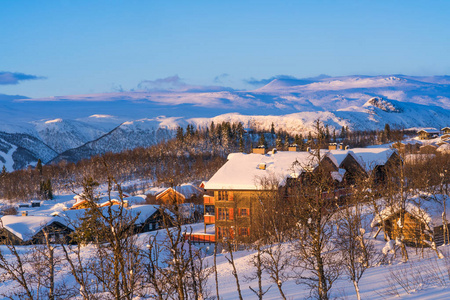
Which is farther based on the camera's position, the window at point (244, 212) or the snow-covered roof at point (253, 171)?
the window at point (244, 212)

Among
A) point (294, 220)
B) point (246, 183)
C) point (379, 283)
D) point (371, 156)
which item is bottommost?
point (294, 220)

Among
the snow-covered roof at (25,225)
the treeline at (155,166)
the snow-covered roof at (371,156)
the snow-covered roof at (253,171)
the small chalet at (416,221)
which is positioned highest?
the snow-covered roof at (253,171)

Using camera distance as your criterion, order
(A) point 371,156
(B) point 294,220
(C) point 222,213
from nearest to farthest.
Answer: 1. (B) point 294,220
2. (C) point 222,213
3. (A) point 371,156

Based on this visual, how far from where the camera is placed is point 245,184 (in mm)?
42688

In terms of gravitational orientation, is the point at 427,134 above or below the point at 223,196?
below

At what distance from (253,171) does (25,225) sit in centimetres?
3097

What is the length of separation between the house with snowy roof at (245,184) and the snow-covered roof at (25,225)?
877 inches

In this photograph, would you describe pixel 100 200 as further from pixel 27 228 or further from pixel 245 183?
pixel 245 183

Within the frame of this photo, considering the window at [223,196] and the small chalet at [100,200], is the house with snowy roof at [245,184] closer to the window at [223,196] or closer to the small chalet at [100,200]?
the window at [223,196]

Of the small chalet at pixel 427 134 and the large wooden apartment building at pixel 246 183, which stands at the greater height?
the large wooden apartment building at pixel 246 183

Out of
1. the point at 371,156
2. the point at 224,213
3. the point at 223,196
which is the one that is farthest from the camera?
the point at 371,156

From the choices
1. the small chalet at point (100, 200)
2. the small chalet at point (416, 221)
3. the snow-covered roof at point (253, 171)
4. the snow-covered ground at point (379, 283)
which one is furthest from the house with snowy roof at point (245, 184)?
the small chalet at point (100, 200)

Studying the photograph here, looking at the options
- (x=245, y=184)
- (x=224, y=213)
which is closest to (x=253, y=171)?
(x=245, y=184)

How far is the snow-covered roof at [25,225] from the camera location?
2078 inches
